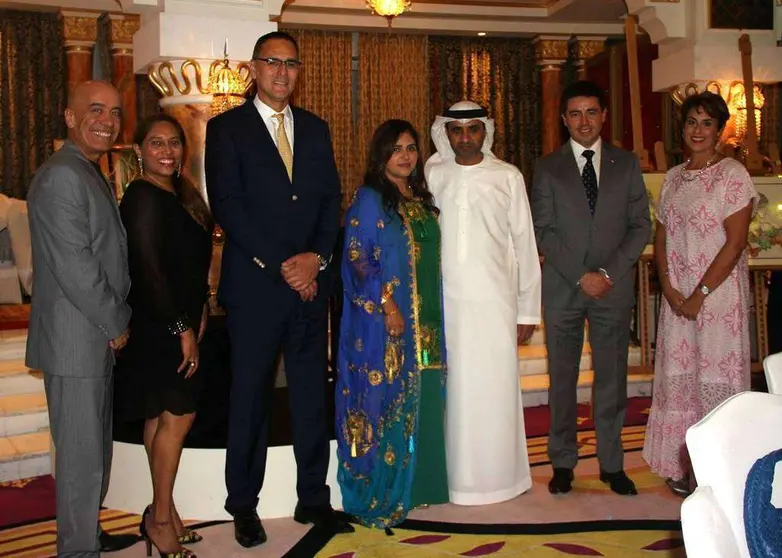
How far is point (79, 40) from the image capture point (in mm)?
10586

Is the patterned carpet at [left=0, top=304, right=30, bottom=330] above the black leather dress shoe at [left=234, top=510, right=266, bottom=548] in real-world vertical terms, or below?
above

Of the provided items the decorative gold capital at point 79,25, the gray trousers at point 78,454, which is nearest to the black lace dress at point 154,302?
the gray trousers at point 78,454

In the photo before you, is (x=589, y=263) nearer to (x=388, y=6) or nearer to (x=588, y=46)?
(x=388, y=6)

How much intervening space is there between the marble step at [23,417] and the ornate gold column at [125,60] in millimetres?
5658

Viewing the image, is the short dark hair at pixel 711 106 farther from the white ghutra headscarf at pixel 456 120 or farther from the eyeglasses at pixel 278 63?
the eyeglasses at pixel 278 63

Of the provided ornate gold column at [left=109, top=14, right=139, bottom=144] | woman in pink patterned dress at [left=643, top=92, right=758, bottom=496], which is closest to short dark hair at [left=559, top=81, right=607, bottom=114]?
woman in pink patterned dress at [left=643, top=92, right=758, bottom=496]

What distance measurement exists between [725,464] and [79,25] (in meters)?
10.5

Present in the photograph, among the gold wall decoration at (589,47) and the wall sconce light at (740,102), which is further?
the gold wall decoration at (589,47)

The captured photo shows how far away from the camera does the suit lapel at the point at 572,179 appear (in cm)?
404

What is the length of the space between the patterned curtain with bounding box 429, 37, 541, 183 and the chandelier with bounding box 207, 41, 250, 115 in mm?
7148

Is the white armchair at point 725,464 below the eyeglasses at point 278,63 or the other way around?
below

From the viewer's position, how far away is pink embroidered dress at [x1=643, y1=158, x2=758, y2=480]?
12.8 ft

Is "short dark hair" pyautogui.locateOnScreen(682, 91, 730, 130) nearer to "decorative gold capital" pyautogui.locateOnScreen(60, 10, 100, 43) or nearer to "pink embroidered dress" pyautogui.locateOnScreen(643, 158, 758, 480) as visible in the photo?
"pink embroidered dress" pyautogui.locateOnScreen(643, 158, 758, 480)

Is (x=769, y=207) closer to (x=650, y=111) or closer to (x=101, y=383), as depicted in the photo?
(x=101, y=383)
